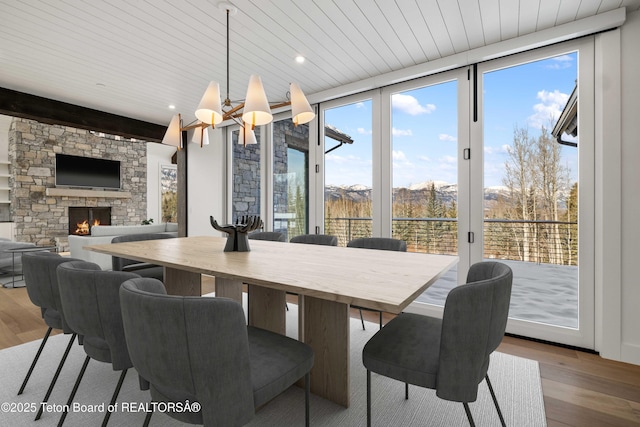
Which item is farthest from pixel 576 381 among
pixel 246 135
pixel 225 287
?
pixel 246 135

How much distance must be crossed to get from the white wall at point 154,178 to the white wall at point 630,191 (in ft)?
33.0

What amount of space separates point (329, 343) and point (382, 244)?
0.99 metres

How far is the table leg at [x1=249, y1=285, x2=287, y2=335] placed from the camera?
1930mm

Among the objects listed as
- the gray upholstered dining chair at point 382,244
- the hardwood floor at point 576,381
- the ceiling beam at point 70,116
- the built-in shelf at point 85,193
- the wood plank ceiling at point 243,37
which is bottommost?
the hardwood floor at point 576,381

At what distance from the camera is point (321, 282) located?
3.99ft

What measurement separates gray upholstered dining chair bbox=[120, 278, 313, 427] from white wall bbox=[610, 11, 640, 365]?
8.79 ft

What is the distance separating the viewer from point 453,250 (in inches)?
120

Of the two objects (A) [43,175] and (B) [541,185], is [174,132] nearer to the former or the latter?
(B) [541,185]

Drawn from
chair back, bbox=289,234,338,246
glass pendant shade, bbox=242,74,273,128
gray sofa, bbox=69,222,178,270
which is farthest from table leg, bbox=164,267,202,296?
gray sofa, bbox=69,222,178,270

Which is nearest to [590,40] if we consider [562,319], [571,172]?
[571,172]

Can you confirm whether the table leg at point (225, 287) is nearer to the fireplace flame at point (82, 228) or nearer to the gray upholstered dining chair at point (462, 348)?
the gray upholstered dining chair at point (462, 348)

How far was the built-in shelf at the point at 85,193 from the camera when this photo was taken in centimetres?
759

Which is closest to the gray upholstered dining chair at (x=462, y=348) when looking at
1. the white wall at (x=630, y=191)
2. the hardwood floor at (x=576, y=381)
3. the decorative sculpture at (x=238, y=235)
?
the hardwood floor at (x=576, y=381)

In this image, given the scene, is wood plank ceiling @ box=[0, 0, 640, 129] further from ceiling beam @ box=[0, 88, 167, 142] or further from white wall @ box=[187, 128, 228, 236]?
white wall @ box=[187, 128, 228, 236]
